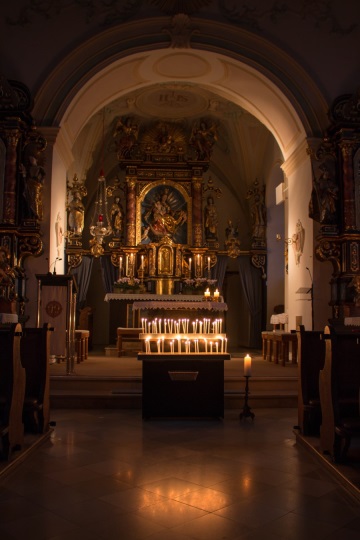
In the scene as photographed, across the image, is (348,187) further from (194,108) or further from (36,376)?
(194,108)

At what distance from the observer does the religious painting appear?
1540cm

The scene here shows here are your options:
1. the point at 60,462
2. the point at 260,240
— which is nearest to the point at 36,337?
the point at 60,462

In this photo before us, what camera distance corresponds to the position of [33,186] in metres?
9.11

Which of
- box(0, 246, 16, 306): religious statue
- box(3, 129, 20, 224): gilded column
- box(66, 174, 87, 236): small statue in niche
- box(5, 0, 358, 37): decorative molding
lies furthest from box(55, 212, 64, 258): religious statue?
box(66, 174, 87, 236): small statue in niche

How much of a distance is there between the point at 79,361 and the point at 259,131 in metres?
8.86

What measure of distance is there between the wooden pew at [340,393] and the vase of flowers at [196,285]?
9.29m

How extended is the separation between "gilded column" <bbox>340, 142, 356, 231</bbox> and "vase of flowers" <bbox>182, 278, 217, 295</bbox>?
5447 millimetres

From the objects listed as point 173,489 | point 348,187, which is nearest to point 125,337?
point 348,187

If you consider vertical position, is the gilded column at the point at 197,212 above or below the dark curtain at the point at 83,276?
above

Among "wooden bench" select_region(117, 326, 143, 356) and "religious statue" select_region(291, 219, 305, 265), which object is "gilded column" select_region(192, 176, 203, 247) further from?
"religious statue" select_region(291, 219, 305, 265)

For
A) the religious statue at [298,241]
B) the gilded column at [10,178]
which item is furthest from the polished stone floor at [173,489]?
the religious statue at [298,241]

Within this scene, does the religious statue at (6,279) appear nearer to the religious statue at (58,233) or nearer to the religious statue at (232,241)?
the religious statue at (58,233)

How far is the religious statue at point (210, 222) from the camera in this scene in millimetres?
15742

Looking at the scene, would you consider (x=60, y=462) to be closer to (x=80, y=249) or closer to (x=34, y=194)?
(x=34, y=194)
